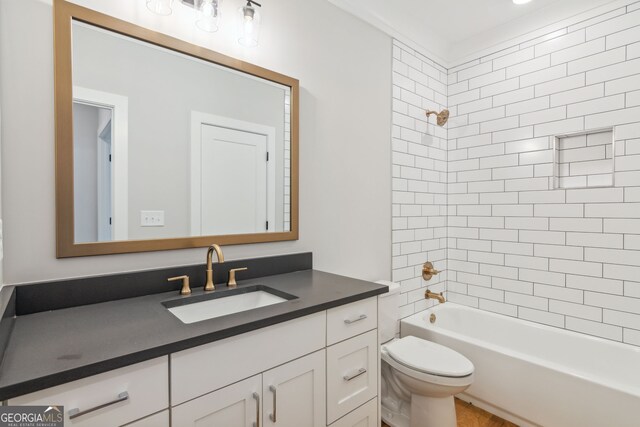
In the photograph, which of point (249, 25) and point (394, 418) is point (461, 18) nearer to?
point (249, 25)

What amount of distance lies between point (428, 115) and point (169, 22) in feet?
6.52

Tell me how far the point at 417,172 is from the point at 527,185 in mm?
786

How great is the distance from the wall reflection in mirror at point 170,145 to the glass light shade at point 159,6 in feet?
0.44

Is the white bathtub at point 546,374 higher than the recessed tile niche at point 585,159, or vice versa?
the recessed tile niche at point 585,159

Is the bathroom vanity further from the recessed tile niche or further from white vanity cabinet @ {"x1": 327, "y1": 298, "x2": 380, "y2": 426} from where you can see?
the recessed tile niche

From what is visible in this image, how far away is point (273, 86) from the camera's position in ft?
5.67

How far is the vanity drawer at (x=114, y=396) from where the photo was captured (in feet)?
2.34

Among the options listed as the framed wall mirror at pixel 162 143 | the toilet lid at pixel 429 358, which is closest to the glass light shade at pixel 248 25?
the framed wall mirror at pixel 162 143

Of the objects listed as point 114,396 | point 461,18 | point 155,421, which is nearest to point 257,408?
point 155,421

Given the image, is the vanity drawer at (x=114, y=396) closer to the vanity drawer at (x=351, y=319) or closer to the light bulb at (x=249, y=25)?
the vanity drawer at (x=351, y=319)

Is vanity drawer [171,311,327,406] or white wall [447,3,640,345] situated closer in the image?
vanity drawer [171,311,327,406]

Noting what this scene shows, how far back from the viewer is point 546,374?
5.96ft

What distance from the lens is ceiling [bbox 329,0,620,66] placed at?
218cm

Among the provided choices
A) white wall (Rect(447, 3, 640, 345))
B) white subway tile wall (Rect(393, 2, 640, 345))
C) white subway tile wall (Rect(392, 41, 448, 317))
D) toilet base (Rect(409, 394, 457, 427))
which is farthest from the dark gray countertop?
white wall (Rect(447, 3, 640, 345))
